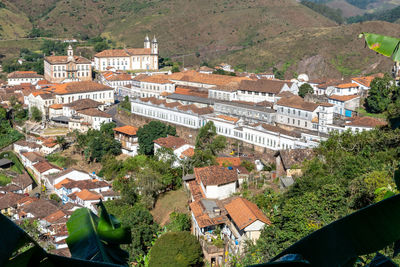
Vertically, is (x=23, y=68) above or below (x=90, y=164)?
above

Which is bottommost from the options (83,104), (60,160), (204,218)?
(60,160)

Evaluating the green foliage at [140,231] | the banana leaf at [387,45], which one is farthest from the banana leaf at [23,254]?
the green foliage at [140,231]

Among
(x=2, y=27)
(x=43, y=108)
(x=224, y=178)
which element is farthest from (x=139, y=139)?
(x=2, y=27)

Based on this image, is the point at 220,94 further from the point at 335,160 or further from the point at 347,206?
the point at 347,206

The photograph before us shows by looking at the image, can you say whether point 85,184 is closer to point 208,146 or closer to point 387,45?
point 208,146

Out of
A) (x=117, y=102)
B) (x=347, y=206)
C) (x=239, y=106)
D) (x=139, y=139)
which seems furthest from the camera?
(x=117, y=102)

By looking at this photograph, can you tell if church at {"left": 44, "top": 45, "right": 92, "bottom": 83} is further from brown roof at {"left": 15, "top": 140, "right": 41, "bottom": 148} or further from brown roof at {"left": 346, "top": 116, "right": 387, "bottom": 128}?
brown roof at {"left": 346, "top": 116, "right": 387, "bottom": 128}

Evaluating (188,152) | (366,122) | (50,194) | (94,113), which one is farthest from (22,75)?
(366,122)

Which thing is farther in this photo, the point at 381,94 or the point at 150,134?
the point at 381,94
